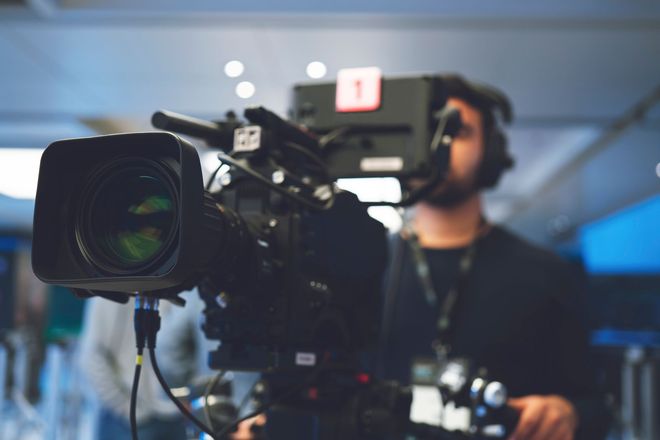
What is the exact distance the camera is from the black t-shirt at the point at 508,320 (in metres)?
1.33

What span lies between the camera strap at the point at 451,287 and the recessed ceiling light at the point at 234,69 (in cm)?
189

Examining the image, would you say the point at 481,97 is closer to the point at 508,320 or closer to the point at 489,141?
the point at 489,141

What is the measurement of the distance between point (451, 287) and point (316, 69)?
1.89 m

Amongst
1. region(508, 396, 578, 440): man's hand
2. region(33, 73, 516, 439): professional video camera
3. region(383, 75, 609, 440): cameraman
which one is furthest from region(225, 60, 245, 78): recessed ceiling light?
region(508, 396, 578, 440): man's hand

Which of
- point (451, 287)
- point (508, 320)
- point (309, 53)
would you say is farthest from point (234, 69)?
point (508, 320)

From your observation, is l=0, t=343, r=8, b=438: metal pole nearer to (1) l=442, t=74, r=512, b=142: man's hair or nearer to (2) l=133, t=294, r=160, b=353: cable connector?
(1) l=442, t=74, r=512, b=142: man's hair

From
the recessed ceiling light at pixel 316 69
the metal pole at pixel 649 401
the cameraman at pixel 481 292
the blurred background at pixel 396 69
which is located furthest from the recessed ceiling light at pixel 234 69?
the metal pole at pixel 649 401

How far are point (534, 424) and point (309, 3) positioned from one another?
6.88 feet

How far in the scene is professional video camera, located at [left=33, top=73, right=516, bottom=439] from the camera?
64cm

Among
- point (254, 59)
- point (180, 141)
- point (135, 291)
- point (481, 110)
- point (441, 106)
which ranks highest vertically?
point (254, 59)

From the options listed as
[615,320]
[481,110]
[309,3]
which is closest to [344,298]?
[481,110]

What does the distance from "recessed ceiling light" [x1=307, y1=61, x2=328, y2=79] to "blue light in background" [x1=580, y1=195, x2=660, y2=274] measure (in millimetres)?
1858

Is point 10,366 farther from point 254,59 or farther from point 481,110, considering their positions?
point 481,110

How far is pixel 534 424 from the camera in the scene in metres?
1.04
